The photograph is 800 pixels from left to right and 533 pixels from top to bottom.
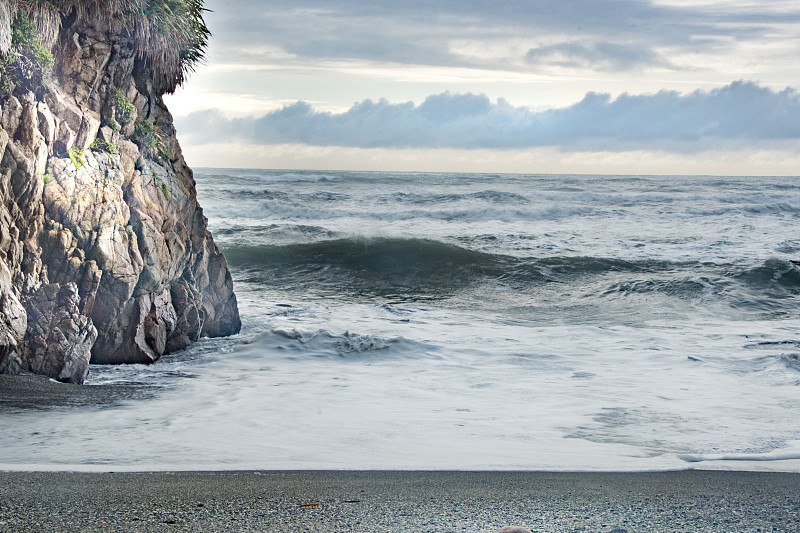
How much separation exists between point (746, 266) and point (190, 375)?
14036 mm

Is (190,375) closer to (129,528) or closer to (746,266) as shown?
(129,528)

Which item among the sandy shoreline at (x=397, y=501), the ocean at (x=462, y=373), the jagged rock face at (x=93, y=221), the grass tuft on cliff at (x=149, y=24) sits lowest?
the ocean at (x=462, y=373)


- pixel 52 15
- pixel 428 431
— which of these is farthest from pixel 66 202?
pixel 428 431

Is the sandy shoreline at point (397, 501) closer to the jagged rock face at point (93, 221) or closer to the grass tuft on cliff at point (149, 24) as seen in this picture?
the jagged rock face at point (93, 221)

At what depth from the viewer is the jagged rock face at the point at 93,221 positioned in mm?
6000

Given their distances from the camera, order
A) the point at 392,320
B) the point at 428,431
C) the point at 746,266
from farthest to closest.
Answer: the point at 746,266 < the point at 392,320 < the point at 428,431

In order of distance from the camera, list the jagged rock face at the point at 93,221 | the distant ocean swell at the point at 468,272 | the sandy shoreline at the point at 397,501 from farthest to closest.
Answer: the distant ocean swell at the point at 468,272
the jagged rock face at the point at 93,221
the sandy shoreline at the point at 397,501

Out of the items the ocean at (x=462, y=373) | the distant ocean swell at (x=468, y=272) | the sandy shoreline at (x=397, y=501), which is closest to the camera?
the sandy shoreline at (x=397, y=501)

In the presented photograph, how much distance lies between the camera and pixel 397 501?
3.56 m

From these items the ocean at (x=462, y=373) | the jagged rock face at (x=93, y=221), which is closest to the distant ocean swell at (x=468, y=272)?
the ocean at (x=462, y=373)

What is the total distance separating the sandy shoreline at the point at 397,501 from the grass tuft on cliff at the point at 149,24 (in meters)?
4.25

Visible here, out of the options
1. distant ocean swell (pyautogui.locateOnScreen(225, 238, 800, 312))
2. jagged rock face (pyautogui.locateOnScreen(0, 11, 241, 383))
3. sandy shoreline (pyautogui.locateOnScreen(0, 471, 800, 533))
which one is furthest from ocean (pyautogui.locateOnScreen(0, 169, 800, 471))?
jagged rock face (pyautogui.locateOnScreen(0, 11, 241, 383))

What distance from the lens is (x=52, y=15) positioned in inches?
255

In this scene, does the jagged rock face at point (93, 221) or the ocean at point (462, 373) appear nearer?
the ocean at point (462, 373)
